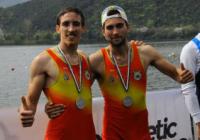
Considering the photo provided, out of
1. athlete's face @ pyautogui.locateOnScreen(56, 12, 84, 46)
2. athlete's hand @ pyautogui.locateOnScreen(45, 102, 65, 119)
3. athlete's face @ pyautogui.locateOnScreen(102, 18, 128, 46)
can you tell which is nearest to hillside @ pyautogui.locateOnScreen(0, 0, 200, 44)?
athlete's face @ pyautogui.locateOnScreen(102, 18, 128, 46)

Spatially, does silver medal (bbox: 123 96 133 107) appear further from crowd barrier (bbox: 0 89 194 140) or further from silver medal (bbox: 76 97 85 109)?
crowd barrier (bbox: 0 89 194 140)

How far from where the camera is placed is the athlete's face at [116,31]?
15.0 feet

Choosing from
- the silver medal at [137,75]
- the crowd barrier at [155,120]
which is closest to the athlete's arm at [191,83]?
the silver medal at [137,75]

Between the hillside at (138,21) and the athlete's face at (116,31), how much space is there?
3330 inches

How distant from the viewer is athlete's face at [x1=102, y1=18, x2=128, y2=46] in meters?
4.59

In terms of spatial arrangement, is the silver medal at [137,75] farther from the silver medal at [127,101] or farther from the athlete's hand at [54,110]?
the athlete's hand at [54,110]

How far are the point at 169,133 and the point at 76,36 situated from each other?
3.30 meters

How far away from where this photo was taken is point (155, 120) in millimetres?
6930

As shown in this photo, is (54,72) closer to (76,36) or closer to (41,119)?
(76,36)

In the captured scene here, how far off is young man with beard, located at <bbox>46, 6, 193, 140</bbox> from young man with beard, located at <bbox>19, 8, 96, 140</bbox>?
13.7 inches

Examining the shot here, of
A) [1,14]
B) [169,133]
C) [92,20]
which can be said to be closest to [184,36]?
[92,20]

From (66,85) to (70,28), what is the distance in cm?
57

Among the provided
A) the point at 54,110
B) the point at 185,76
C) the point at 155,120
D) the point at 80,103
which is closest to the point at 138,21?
the point at 155,120

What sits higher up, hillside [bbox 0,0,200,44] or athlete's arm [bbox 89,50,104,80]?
athlete's arm [bbox 89,50,104,80]
